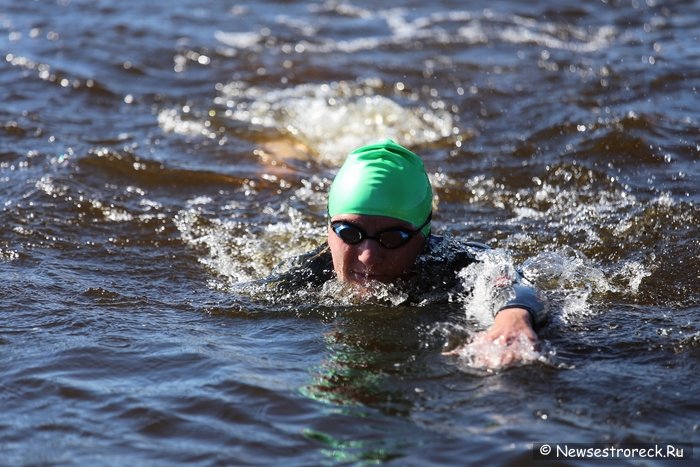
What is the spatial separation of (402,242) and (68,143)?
5304 mm

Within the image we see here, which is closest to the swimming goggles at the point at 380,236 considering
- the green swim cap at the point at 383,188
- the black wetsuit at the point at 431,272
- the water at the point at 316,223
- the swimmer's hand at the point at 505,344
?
the green swim cap at the point at 383,188

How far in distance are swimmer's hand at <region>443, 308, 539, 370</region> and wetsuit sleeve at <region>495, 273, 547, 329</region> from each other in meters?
0.07

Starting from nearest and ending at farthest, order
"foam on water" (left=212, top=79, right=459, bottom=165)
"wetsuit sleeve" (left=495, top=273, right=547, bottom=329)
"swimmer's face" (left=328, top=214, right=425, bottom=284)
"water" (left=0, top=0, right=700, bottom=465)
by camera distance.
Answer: "water" (left=0, top=0, right=700, bottom=465), "wetsuit sleeve" (left=495, top=273, right=547, bottom=329), "swimmer's face" (left=328, top=214, right=425, bottom=284), "foam on water" (left=212, top=79, right=459, bottom=165)

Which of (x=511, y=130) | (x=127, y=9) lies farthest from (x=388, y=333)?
(x=127, y=9)

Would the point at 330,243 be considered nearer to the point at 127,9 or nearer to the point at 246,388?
the point at 246,388

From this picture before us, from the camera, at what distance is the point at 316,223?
345 inches

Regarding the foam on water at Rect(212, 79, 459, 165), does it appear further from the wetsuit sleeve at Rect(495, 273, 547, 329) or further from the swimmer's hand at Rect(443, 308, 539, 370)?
the swimmer's hand at Rect(443, 308, 539, 370)

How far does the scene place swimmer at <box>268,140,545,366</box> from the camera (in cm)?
622

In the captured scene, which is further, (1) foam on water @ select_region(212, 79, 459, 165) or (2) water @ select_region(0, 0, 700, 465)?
(1) foam on water @ select_region(212, 79, 459, 165)

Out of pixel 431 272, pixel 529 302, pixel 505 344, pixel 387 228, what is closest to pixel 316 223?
pixel 431 272

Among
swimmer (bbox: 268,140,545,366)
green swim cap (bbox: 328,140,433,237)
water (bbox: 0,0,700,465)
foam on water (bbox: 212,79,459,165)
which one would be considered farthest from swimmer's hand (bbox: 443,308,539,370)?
foam on water (bbox: 212,79,459,165)

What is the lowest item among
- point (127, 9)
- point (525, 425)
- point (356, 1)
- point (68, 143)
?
point (525, 425)

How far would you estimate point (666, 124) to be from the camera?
1057cm

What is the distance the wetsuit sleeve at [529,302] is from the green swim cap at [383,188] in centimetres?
83
